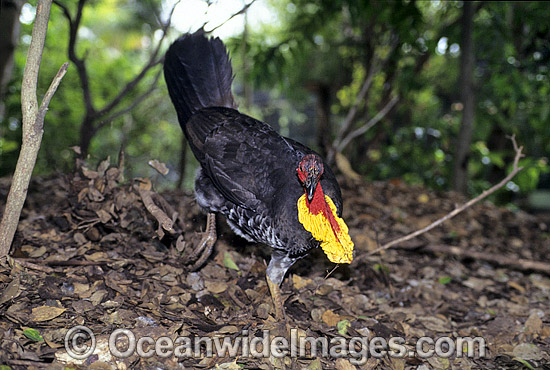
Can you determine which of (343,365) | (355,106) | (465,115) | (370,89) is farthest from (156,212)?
(370,89)

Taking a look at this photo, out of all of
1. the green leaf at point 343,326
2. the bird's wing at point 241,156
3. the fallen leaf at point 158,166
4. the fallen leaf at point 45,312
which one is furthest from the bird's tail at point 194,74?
the green leaf at point 343,326

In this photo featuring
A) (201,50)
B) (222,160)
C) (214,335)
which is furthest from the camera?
(201,50)

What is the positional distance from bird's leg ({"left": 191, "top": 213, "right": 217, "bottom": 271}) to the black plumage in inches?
4.5

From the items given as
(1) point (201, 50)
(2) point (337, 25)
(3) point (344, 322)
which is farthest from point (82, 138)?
(2) point (337, 25)

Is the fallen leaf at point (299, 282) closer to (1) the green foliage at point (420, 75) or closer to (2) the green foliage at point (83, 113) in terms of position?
(2) the green foliage at point (83, 113)

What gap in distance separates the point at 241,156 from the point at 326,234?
902 millimetres

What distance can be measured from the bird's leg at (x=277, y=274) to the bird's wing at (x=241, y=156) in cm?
32

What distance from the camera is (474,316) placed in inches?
139

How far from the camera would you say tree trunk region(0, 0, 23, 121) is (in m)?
4.61

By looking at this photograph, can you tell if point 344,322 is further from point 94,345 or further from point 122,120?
point 122,120

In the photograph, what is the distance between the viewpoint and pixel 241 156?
3.29 metres

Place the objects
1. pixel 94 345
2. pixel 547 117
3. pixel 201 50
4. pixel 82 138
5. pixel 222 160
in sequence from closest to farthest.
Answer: pixel 94 345 < pixel 222 160 < pixel 201 50 < pixel 82 138 < pixel 547 117

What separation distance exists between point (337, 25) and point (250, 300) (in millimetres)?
7448

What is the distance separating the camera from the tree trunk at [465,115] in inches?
230
